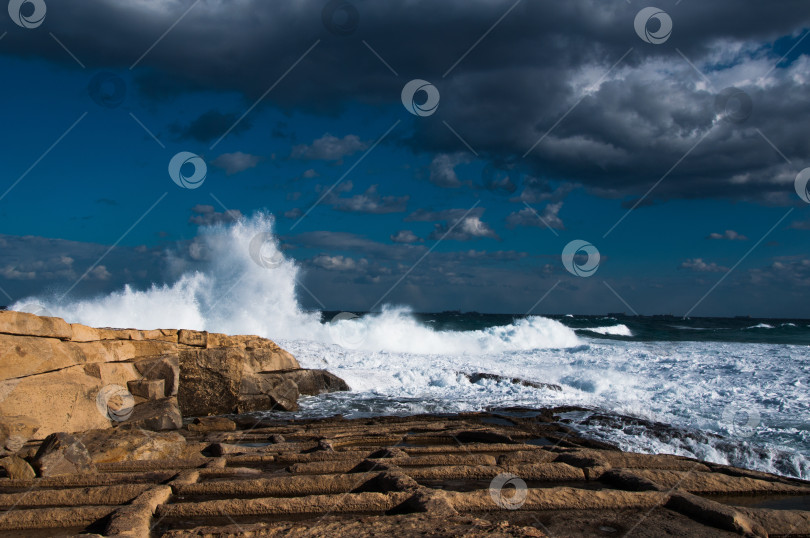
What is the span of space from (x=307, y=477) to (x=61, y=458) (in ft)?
8.08

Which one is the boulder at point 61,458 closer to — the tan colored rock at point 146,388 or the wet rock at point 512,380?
the tan colored rock at point 146,388

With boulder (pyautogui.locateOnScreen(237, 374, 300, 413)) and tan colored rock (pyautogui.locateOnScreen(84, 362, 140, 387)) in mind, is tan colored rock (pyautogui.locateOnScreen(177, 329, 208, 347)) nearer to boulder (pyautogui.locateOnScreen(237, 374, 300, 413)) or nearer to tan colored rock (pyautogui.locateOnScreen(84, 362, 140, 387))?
boulder (pyautogui.locateOnScreen(237, 374, 300, 413))

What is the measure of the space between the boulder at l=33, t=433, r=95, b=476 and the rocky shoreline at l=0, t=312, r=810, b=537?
0.04 ft

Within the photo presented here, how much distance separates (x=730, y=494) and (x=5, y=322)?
9015 mm

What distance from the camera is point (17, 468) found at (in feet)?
16.4

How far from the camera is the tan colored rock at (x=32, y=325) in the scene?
7.73 metres

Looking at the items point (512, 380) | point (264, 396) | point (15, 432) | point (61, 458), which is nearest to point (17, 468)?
point (61, 458)

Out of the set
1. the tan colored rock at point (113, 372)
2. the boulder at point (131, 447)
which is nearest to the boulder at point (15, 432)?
the boulder at point (131, 447)

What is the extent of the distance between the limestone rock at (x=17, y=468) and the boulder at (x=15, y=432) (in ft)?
4.65

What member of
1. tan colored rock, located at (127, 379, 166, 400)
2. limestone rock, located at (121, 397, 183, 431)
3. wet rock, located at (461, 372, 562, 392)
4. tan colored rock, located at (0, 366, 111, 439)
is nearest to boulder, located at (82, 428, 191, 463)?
tan colored rock, located at (0, 366, 111, 439)

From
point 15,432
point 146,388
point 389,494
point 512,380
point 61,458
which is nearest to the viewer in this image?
point 389,494

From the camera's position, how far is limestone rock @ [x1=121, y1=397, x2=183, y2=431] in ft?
29.0

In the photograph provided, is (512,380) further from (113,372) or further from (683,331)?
(683,331)

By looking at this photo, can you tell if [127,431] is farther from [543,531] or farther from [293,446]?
[543,531]
